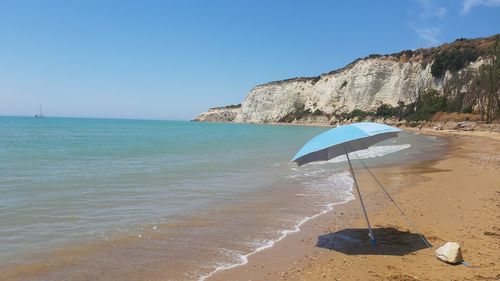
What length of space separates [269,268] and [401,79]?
3431 inches

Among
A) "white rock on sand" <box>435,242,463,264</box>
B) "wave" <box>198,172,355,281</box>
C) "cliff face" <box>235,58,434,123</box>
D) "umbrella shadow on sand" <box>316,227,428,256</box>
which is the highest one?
"cliff face" <box>235,58,434,123</box>

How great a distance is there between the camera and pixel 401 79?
85.7 metres

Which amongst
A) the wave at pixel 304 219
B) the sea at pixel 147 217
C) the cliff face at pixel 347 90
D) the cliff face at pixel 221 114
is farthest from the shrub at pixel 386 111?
the cliff face at pixel 221 114

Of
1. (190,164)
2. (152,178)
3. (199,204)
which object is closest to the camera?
(199,204)

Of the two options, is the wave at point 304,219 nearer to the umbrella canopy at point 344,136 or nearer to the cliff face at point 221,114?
the umbrella canopy at point 344,136

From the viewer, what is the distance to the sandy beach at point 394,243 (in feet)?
16.6

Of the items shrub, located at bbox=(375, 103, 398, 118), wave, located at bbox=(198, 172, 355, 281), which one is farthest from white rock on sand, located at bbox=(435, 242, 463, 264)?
shrub, located at bbox=(375, 103, 398, 118)

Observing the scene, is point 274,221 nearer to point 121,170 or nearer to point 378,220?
point 378,220

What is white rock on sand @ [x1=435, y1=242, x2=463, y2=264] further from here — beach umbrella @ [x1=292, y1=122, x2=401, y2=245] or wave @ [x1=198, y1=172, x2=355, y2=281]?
A: wave @ [x1=198, y1=172, x2=355, y2=281]

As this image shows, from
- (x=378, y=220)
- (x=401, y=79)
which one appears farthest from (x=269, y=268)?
(x=401, y=79)

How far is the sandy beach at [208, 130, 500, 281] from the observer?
199 inches

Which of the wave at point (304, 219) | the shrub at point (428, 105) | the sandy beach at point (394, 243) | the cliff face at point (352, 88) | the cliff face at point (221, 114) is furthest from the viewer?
the cliff face at point (221, 114)

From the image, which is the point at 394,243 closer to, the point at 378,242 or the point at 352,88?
the point at 378,242

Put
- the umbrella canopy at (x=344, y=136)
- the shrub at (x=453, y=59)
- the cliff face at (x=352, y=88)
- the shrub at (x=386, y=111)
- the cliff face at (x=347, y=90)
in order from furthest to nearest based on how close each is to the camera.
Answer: the cliff face at (x=347, y=90) → the shrub at (x=386, y=111) → the cliff face at (x=352, y=88) → the shrub at (x=453, y=59) → the umbrella canopy at (x=344, y=136)
